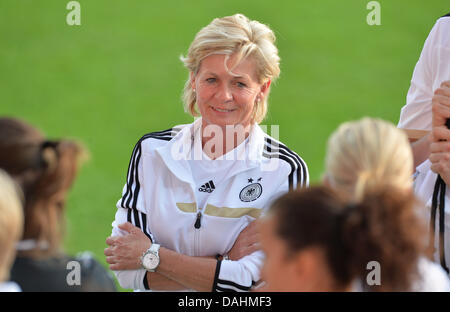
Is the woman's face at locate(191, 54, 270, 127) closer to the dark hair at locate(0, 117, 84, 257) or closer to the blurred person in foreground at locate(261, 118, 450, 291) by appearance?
the dark hair at locate(0, 117, 84, 257)

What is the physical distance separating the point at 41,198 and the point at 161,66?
971 centimetres

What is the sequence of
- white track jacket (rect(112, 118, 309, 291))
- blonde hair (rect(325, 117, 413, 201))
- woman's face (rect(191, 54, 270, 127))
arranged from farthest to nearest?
woman's face (rect(191, 54, 270, 127))
white track jacket (rect(112, 118, 309, 291))
blonde hair (rect(325, 117, 413, 201))

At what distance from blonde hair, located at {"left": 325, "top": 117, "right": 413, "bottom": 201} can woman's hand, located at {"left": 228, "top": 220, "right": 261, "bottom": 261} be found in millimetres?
747

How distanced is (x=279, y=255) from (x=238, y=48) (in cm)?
135

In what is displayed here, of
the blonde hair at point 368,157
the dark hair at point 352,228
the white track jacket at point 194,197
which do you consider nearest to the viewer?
the dark hair at point 352,228

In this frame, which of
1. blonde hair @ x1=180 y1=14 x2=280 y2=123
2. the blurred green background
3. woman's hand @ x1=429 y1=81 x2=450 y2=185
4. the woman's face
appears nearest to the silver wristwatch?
the woman's face

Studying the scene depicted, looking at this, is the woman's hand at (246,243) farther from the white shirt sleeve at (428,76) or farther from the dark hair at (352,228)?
the dark hair at (352,228)

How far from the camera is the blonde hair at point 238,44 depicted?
3.32 m

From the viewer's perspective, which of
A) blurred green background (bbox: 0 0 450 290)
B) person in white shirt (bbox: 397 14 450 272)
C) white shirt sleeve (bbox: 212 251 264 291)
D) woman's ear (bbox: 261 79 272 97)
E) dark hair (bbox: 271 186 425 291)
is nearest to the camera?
dark hair (bbox: 271 186 425 291)

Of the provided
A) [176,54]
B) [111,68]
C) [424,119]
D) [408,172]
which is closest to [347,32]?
[176,54]

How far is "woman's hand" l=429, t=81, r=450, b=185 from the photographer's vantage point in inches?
115

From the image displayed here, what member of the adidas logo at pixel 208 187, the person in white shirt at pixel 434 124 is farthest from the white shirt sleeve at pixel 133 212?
the person in white shirt at pixel 434 124
